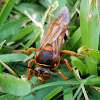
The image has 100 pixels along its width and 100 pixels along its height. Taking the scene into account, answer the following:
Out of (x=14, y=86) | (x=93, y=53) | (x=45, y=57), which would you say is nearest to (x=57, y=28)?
(x=45, y=57)

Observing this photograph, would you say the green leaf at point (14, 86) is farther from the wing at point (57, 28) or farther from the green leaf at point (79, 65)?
the wing at point (57, 28)

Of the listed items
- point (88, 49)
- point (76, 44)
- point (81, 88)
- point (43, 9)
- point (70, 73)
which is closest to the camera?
point (88, 49)

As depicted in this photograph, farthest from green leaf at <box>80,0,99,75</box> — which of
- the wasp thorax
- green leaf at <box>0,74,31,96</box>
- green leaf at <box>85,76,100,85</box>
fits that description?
green leaf at <box>0,74,31,96</box>

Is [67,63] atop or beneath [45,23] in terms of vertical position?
beneath

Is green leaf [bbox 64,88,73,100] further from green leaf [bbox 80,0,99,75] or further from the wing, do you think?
the wing

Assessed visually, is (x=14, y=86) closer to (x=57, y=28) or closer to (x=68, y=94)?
(x=68, y=94)

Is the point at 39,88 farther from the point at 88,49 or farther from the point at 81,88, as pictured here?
the point at 88,49

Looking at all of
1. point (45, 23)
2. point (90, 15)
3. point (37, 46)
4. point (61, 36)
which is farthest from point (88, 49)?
point (45, 23)
